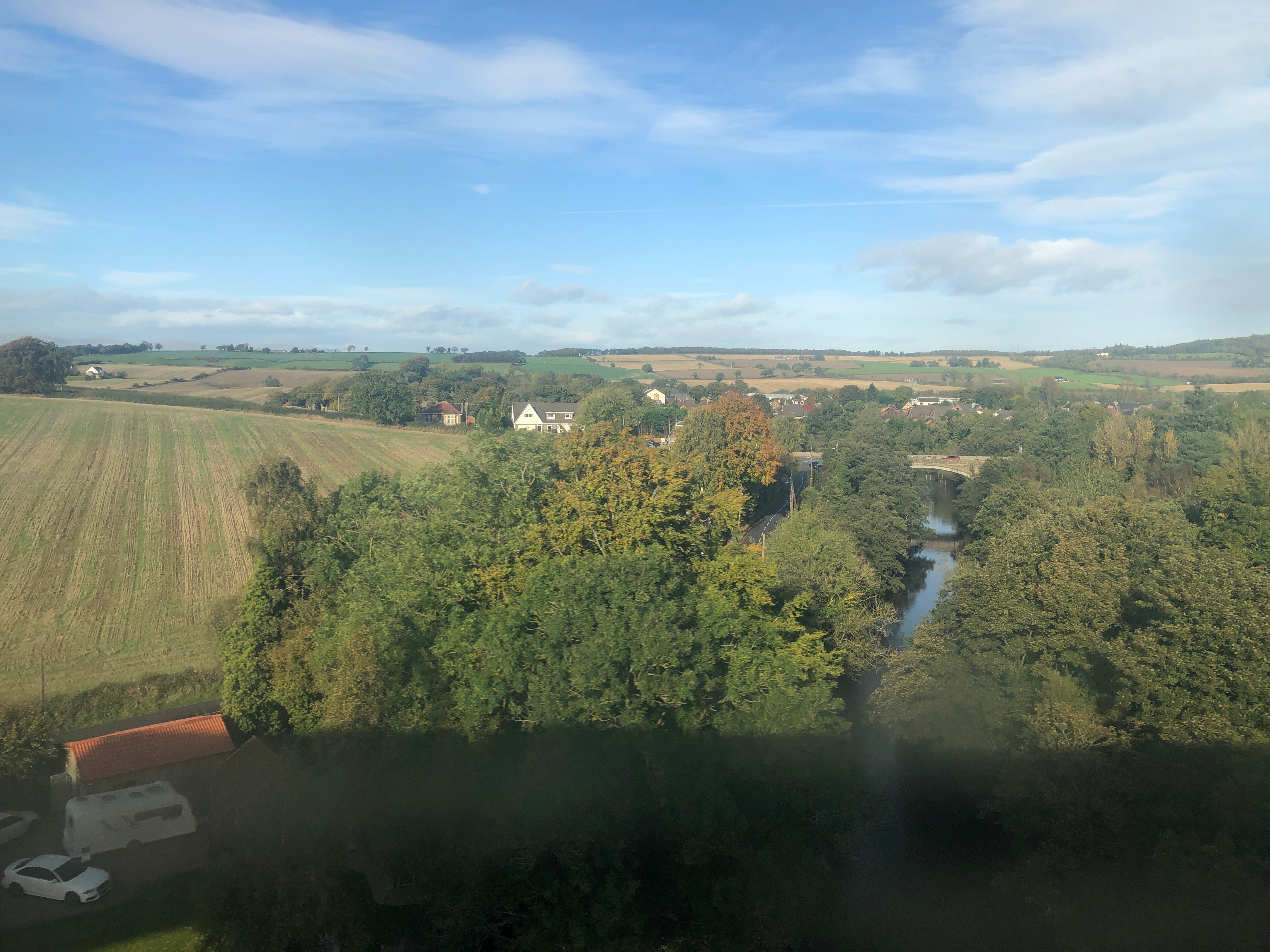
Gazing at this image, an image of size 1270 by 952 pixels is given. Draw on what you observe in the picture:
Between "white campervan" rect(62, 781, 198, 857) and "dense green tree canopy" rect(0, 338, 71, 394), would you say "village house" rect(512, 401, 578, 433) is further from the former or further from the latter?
"white campervan" rect(62, 781, 198, 857)

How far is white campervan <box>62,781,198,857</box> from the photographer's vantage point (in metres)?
14.3

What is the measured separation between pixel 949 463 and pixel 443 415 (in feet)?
177

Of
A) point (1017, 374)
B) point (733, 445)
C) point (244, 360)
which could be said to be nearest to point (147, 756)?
point (733, 445)

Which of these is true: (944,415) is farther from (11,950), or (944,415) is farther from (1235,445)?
(11,950)

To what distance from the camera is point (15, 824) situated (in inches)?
583

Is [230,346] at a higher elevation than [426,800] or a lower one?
higher

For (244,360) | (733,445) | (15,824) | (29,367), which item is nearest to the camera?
(15,824)

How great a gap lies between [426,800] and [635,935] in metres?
4.04

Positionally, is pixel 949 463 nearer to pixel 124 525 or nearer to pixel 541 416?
pixel 541 416

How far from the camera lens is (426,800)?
1234 centimetres

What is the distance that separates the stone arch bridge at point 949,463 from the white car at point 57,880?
5502cm

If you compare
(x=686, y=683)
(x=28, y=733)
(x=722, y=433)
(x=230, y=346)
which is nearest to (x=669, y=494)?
(x=686, y=683)

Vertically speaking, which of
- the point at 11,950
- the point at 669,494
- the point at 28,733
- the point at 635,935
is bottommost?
the point at 11,950

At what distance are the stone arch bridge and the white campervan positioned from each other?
175 ft
